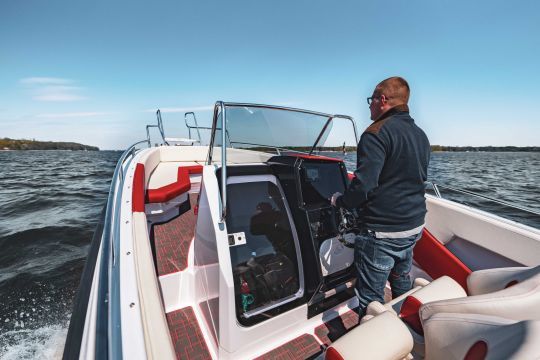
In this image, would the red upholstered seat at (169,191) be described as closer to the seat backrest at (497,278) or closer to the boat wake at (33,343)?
the boat wake at (33,343)

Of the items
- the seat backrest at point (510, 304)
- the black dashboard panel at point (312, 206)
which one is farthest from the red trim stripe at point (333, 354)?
the black dashboard panel at point (312, 206)

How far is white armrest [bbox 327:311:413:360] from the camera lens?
41.4 inches

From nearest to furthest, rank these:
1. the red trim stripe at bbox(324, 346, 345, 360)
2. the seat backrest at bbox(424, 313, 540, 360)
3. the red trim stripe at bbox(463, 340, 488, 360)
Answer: the seat backrest at bbox(424, 313, 540, 360) → the red trim stripe at bbox(463, 340, 488, 360) → the red trim stripe at bbox(324, 346, 345, 360)

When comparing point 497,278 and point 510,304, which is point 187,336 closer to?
point 510,304

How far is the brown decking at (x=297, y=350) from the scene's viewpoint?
72.9 inches

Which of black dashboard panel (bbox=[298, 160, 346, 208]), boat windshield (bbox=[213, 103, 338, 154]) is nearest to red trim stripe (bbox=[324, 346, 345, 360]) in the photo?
black dashboard panel (bbox=[298, 160, 346, 208])

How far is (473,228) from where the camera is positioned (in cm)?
253

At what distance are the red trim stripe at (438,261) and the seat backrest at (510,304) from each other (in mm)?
1429

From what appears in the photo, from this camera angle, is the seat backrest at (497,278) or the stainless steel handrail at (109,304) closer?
the stainless steel handrail at (109,304)

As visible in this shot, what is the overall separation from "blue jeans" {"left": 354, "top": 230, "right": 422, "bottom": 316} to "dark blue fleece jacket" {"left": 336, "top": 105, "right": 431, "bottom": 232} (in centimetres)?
11

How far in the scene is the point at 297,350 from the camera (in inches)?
74.9

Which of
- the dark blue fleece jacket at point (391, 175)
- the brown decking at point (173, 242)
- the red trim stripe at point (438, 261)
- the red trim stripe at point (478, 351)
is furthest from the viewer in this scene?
the brown decking at point (173, 242)

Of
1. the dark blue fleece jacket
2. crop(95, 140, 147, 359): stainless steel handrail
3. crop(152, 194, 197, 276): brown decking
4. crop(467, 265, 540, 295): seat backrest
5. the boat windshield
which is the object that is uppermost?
the boat windshield

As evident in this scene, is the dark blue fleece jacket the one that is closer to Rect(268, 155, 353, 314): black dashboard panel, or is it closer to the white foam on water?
Rect(268, 155, 353, 314): black dashboard panel
